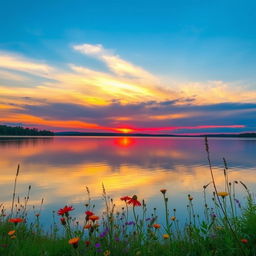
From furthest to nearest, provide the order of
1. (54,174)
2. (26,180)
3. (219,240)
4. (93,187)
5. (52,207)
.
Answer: (54,174) → (26,180) → (93,187) → (52,207) → (219,240)

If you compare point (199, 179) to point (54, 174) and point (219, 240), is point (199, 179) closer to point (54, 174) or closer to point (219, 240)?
point (54, 174)

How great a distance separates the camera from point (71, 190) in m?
13.0

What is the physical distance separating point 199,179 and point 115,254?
1378 cm

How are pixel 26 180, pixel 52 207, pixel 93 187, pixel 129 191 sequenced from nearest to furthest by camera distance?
pixel 52 207 < pixel 129 191 < pixel 93 187 < pixel 26 180

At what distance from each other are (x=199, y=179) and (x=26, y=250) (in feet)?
46.8

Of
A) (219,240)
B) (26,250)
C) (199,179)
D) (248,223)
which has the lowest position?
(199,179)

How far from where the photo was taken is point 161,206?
33.6 feet

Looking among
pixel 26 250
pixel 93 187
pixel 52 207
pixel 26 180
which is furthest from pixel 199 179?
pixel 26 250

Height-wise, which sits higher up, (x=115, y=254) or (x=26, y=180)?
(x=115, y=254)

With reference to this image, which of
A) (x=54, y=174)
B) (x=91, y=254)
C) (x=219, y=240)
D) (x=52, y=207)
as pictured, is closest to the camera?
(x=91, y=254)

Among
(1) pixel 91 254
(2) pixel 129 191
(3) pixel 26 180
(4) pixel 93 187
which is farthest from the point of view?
(3) pixel 26 180

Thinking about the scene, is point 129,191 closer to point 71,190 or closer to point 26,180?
point 71,190

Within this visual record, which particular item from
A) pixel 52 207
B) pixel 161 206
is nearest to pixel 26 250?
pixel 52 207

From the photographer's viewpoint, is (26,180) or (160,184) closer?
(160,184)
